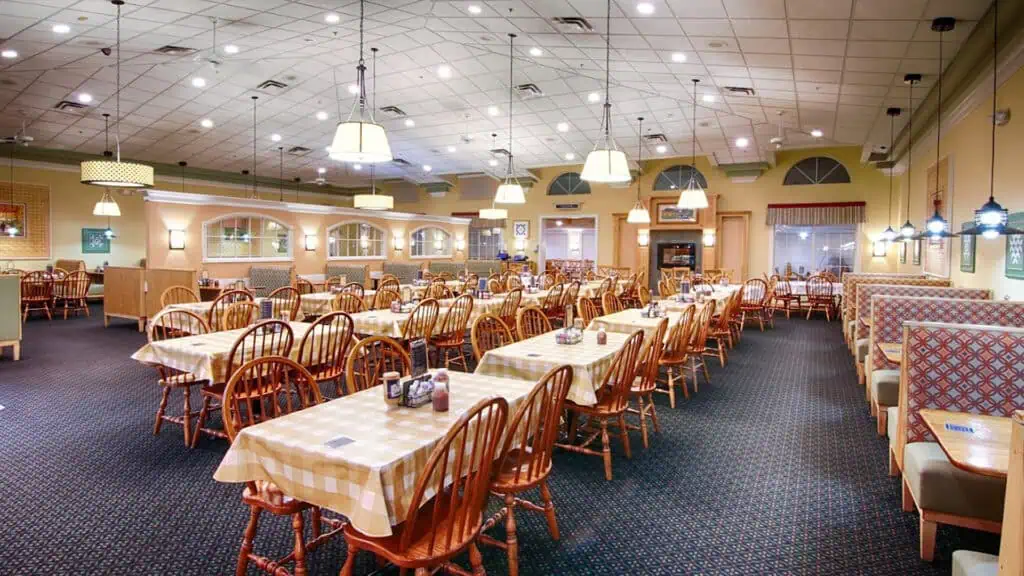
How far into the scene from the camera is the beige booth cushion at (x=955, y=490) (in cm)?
267

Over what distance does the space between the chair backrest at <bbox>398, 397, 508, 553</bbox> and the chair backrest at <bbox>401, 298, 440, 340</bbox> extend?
3.54 m

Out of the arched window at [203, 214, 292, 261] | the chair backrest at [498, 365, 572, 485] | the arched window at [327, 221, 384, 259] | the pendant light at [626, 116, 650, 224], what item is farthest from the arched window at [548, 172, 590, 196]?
the chair backrest at [498, 365, 572, 485]

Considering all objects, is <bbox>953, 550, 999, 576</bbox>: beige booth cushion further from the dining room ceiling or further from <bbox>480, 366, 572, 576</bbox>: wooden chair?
the dining room ceiling

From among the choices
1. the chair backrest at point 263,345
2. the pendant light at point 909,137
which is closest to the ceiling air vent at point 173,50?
the chair backrest at point 263,345

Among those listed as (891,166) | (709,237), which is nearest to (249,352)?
(891,166)

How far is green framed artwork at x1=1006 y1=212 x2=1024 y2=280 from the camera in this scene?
190 inches

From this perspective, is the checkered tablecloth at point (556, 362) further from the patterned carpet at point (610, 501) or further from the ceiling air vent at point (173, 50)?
the ceiling air vent at point (173, 50)

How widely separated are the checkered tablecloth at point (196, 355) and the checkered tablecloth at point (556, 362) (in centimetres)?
155

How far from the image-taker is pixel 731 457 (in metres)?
4.05

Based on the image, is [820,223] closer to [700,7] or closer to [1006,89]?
[1006,89]

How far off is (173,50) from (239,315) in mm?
4466

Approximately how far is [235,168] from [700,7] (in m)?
14.8

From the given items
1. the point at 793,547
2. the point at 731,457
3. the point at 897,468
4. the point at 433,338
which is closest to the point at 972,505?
the point at 793,547

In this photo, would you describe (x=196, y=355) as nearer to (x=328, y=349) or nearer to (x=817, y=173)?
(x=328, y=349)
